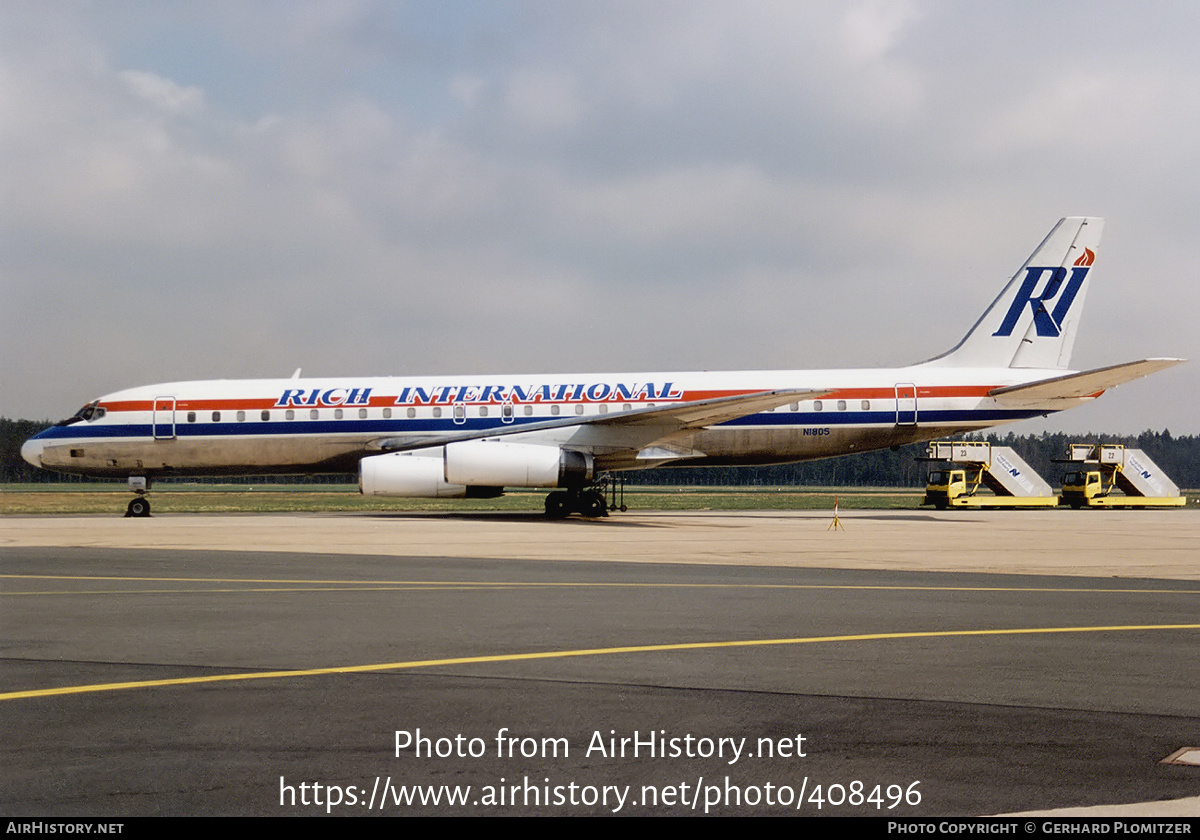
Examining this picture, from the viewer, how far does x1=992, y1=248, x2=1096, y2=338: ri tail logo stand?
3030cm

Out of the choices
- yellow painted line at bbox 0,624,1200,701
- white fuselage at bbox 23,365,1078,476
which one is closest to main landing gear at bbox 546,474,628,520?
white fuselage at bbox 23,365,1078,476

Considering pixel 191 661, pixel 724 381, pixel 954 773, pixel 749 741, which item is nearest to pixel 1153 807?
pixel 954 773

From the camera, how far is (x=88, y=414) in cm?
2792

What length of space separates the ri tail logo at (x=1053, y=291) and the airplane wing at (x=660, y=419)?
819 centimetres

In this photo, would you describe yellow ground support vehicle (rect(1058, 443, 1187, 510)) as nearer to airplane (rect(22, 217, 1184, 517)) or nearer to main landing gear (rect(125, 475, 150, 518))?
airplane (rect(22, 217, 1184, 517))

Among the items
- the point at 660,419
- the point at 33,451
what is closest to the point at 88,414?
the point at 33,451

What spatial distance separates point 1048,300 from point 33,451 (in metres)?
28.7

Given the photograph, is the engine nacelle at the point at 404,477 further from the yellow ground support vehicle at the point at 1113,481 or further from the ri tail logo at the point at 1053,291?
the yellow ground support vehicle at the point at 1113,481

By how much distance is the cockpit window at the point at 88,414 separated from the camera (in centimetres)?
2784

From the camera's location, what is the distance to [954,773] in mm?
4348

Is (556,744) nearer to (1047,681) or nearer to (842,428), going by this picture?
(1047,681)

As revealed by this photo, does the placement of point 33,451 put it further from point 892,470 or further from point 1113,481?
point 892,470

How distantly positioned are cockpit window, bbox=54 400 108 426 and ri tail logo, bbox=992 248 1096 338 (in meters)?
25.6

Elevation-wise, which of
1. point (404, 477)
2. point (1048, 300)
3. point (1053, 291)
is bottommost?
point (404, 477)
